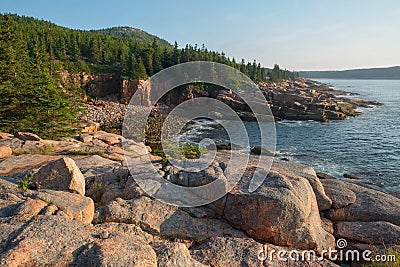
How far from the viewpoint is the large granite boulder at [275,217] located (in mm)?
8156

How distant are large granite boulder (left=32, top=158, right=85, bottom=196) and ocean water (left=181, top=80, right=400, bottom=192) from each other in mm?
23440

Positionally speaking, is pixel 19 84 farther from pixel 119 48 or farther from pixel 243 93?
pixel 119 48

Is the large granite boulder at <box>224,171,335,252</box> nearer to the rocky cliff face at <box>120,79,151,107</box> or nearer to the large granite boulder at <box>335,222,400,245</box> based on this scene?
the large granite boulder at <box>335,222,400,245</box>

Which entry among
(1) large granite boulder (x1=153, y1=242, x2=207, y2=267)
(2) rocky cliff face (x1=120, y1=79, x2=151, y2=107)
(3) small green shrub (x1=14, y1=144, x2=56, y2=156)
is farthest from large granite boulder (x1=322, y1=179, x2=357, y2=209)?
(2) rocky cliff face (x1=120, y1=79, x2=151, y2=107)


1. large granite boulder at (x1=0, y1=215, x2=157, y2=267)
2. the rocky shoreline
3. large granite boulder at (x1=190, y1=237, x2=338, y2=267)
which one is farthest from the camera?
the rocky shoreline

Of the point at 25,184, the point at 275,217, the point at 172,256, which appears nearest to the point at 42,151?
the point at 25,184

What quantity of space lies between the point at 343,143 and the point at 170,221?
118 ft

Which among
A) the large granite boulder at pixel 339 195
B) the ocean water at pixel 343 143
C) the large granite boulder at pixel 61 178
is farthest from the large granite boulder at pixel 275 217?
the ocean water at pixel 343 143

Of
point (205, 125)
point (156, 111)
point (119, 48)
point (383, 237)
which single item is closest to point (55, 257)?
point (383, 237)

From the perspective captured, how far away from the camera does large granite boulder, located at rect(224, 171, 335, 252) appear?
8156mm

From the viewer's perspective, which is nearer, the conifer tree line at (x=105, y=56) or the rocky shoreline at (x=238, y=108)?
the rocky shoreline at (x=238, y=108)

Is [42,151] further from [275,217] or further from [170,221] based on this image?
[275,217]

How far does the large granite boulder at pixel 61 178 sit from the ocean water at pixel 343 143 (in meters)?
23.4

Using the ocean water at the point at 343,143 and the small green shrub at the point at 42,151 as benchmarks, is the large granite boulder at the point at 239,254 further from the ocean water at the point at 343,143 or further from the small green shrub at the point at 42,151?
the ocean water at the point at 343,143
